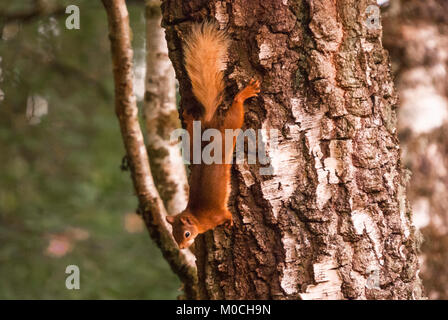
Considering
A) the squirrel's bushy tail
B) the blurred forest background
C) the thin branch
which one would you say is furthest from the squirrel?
the blurred forest background

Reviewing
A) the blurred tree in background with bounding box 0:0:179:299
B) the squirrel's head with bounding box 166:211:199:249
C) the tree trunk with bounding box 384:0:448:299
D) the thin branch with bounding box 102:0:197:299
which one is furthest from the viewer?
the blurred tree in background with bounding box 0:0:179:299

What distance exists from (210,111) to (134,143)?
398 mm

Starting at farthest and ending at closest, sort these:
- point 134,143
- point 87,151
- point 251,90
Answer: point 87,151
point 134,143
point 251,90

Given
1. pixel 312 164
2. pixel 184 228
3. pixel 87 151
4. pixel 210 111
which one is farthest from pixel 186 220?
pixel 87 151

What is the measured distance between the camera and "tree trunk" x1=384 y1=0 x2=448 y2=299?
2475mm

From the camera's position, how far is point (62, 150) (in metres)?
3.22

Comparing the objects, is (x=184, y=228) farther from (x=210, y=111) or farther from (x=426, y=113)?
(x=426, y=113)

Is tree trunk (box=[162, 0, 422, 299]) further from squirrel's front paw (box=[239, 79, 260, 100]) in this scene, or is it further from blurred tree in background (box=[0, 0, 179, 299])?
blurred tree in background (box=[0, 0, 179, 299])

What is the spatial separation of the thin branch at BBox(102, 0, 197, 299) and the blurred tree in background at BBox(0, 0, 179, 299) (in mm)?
633

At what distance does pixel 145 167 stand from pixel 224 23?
2.12 ft

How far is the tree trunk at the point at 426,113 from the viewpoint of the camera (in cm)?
247

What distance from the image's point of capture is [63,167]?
3.29m

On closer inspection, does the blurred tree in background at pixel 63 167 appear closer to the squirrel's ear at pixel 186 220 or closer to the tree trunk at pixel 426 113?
the squirrel's ear at pixel 186 220
